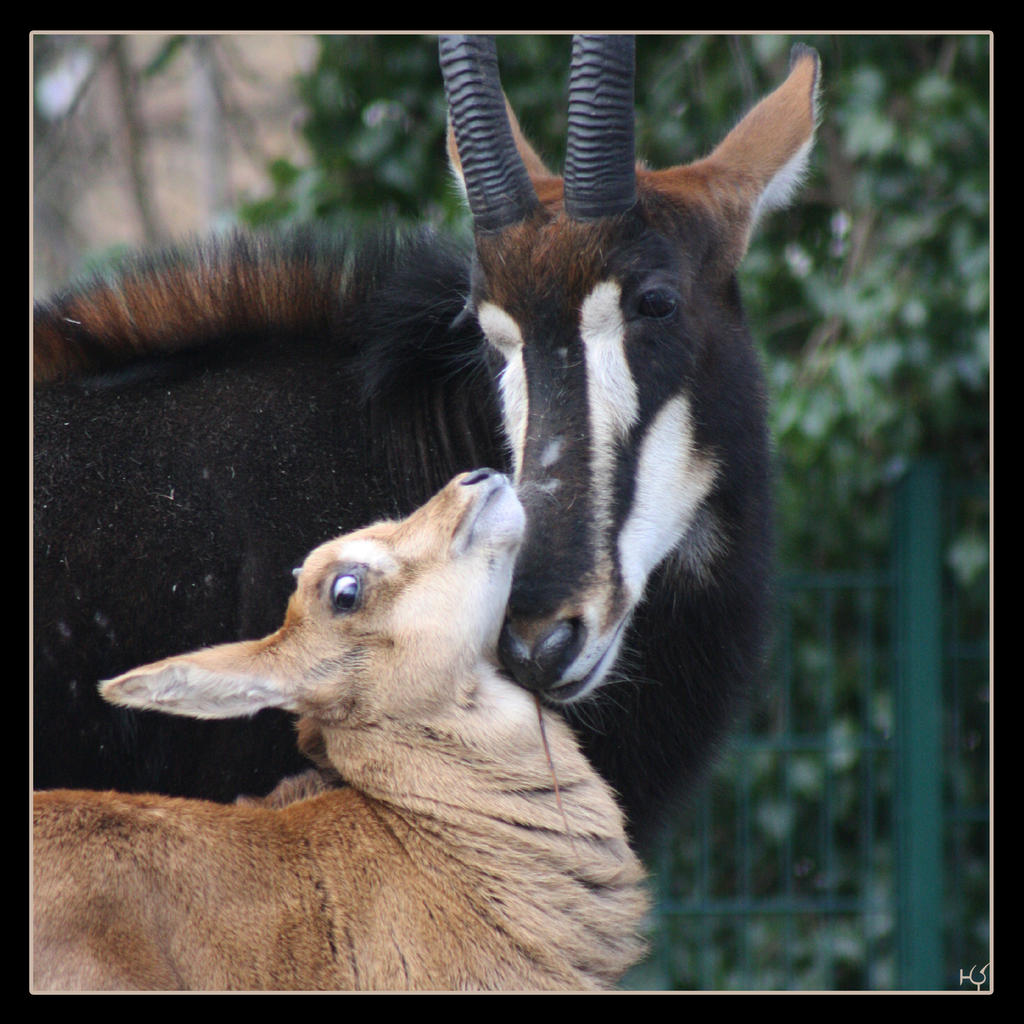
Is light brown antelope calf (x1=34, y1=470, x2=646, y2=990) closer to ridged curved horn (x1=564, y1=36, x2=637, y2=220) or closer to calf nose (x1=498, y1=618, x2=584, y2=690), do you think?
calf nose (x1=498, y1=618, x2=584, y2=690)

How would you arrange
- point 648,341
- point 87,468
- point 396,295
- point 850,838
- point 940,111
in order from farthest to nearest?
point 850,838 < point 940,111 < point 396,295 < point 87,468 < point 648,341

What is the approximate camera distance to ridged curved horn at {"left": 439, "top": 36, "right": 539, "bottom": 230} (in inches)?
136

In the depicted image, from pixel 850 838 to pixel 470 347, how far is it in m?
4.46

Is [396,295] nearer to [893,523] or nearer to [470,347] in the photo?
[470,347]

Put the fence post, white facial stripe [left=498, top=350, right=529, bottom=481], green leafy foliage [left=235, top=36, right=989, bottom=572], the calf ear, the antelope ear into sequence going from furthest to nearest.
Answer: the fence post, green leafy foliage [left=235, top=36, right=989, bottom=572], the calf ear, white facial stripe [left=498, top=350, right=529, bottom=481], the antelope ear

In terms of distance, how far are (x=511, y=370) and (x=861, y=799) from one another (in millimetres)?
4549

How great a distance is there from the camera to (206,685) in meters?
2.93

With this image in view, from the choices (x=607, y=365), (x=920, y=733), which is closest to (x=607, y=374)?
(x=607, y=365)

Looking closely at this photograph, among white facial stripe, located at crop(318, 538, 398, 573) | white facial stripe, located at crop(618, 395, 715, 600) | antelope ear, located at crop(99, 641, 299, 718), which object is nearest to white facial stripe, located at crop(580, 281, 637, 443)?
white facial stripe, located at crop(618, 395, 715, 600)

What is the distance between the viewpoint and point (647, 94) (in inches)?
269

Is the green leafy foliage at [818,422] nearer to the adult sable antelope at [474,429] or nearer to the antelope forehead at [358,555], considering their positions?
the adult sable antelope at [474,429]

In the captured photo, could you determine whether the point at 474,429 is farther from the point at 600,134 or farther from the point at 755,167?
the point at 755,167

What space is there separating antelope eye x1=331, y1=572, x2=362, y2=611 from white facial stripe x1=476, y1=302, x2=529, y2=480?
481mm

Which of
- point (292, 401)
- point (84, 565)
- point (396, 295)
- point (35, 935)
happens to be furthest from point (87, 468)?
point (35, 935)
